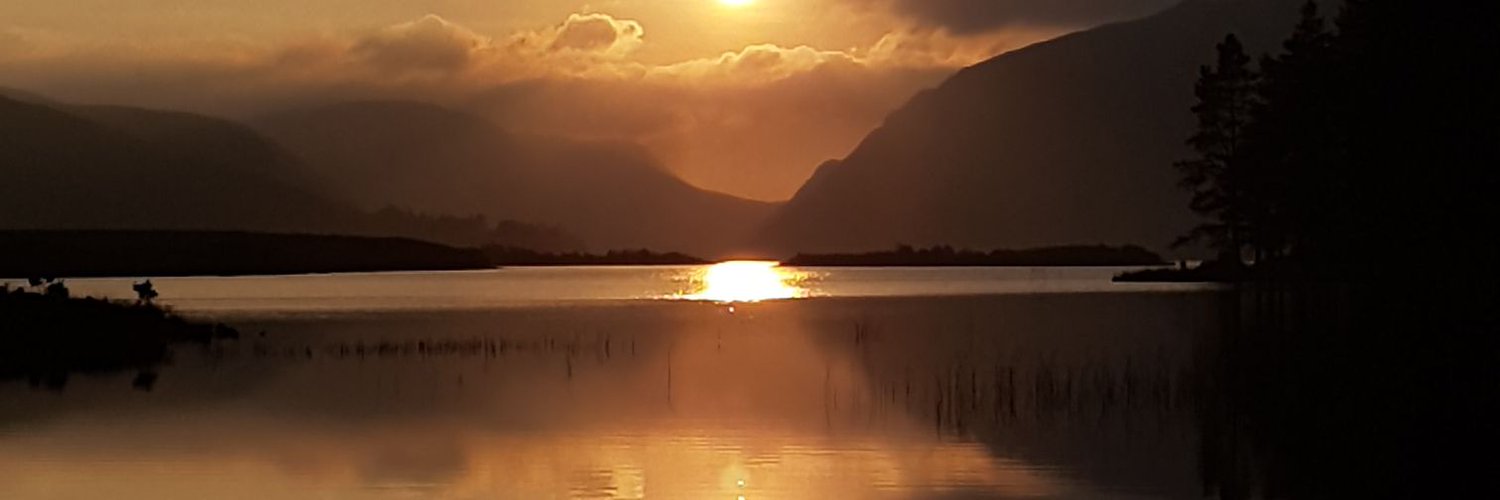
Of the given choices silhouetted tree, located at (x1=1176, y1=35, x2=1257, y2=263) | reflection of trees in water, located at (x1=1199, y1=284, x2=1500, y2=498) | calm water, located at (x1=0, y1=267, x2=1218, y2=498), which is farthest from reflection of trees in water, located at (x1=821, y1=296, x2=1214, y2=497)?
silhouetted tree, located at (x1=1176, y1=35, x2=1257, y2=263)

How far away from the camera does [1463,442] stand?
959 inches

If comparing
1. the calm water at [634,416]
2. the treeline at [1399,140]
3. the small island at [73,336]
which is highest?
the treeline at [1399,140]

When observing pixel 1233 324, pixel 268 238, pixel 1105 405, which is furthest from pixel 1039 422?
pixel 268 238

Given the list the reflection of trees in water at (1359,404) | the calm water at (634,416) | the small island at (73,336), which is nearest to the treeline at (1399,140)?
the reflection of trees in water at (1359,404)

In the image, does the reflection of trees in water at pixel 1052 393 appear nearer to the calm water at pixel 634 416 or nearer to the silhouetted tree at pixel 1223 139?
the calm water at pixel 634 416

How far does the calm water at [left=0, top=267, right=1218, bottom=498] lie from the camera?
2489 cm

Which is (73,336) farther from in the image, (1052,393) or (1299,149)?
(1299,149)

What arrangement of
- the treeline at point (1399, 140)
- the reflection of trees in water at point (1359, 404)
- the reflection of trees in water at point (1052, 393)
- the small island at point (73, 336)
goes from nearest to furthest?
1. the reflection of trees in water at point (1359, 404)
2. the reflection of trees in water at point (1052, 393)
3. the treeline at point (1399, 140)
4. the small island at point (73, 336)

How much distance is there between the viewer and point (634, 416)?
34.5 meters

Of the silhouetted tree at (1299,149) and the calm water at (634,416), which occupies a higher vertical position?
the silhouetted tree at (1299,149)

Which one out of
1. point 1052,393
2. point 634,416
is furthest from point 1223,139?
point 634,416

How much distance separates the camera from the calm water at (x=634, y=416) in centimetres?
2489

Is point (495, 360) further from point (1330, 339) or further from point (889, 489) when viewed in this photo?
point (889, 489)

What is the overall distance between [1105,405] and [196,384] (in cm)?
2186
